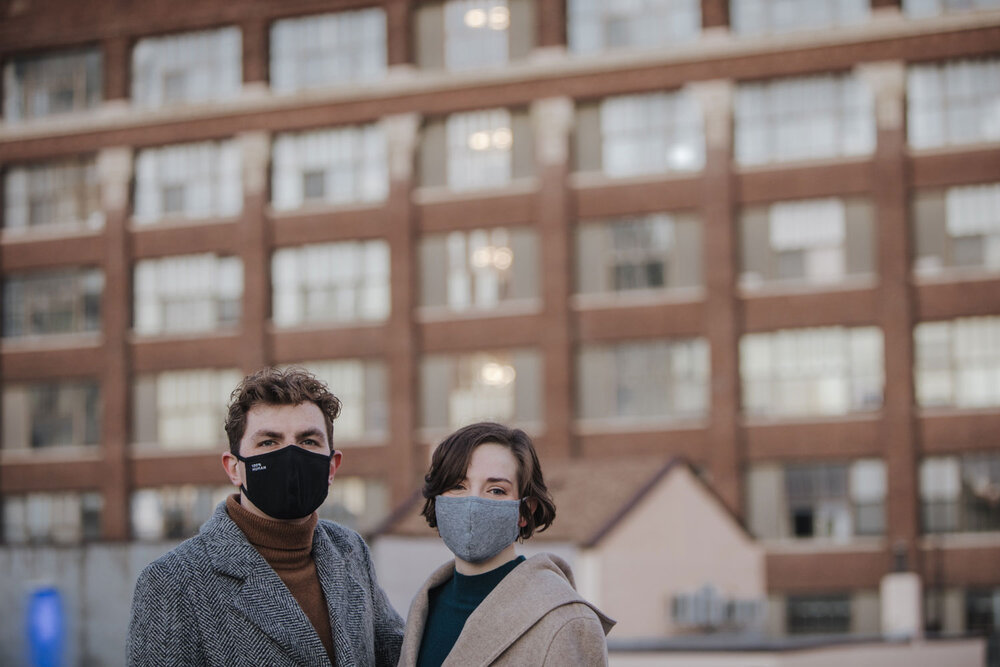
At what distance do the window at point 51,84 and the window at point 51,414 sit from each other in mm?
9035

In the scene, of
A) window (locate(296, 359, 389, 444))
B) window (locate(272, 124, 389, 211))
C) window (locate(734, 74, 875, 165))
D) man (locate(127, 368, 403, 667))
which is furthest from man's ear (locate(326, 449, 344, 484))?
window (locate(272, 124, 389, 211))

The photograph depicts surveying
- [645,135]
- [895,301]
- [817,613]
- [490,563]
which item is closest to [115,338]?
[645,135]

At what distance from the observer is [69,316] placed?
4647 cm

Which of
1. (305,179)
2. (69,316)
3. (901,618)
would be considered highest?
(305,179)

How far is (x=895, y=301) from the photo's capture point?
125 feet

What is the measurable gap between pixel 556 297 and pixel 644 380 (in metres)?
3.40

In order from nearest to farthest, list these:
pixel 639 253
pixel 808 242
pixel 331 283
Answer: pixel 808 242, pixel 639 253, pixel 331 283

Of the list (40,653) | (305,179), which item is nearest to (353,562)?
(40,653)

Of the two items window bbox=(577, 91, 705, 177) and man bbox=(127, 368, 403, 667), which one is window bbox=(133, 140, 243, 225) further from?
man bbox=(127, 368, 403, 667)

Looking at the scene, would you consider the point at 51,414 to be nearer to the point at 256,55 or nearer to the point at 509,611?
the point at 256,55

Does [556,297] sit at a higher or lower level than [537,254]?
lower

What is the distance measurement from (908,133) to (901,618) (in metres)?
13.0

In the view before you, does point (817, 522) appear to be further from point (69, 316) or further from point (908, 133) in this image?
point (69, 316)

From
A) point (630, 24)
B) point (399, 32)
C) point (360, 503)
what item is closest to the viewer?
point (630, 24)
